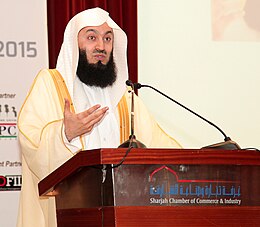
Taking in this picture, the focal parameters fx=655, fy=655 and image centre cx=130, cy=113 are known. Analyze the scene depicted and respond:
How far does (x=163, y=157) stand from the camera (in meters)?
2.18

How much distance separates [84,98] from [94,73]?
159 mm

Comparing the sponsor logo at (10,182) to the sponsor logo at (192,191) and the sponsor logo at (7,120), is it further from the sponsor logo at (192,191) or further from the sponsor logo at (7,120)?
the sponsor logo at (192,191)

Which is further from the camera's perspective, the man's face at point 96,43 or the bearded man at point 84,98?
the man's face at point 96,43

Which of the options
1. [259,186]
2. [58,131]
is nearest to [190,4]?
[58,131]

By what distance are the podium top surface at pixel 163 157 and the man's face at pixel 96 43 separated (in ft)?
4.43

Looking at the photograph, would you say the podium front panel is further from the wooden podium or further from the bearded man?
the bearded man

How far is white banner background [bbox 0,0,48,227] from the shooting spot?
445 centimetres

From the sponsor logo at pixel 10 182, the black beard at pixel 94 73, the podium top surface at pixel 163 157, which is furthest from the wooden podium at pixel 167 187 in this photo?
the sponsor logo at pixel 10 182

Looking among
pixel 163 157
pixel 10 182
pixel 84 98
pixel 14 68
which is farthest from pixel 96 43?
pixel 163 157

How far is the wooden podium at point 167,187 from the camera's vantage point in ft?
7.03

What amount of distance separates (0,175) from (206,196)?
248cm

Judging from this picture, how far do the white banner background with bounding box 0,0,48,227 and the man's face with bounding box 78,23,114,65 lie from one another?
966 mm

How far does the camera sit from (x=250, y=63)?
5230 millimetres

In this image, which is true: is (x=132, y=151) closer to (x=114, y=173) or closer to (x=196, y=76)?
(x=114, y=173)
